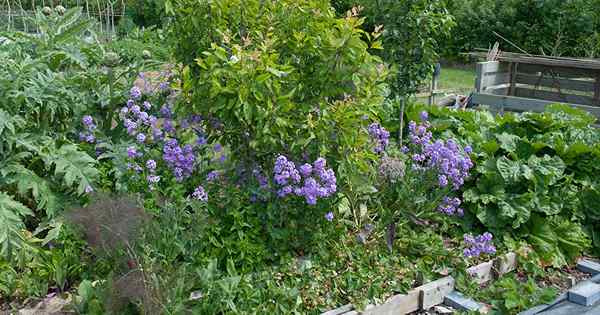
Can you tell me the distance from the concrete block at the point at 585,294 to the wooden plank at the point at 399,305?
1106 mm

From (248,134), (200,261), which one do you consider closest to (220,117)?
(248,134)

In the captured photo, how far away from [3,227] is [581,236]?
410cm

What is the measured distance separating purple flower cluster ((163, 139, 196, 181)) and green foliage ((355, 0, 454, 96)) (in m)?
2.22

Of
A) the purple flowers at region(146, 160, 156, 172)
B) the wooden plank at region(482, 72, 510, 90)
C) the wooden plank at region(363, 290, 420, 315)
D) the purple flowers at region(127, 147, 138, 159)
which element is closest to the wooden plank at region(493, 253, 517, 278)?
the wooden plank at region(363, 290, 420, 315)

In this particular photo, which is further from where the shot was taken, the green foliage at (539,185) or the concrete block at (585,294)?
the green foliage at (539,185)

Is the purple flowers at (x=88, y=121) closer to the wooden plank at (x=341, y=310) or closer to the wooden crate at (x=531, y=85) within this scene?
the wooden plank at (x=341, y=310)

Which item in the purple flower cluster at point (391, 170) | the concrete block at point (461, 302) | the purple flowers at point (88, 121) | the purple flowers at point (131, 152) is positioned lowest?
the concrete block at point (461, 302)

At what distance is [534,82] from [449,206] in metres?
6.27

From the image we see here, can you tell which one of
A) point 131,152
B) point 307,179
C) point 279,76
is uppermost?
point 279,76

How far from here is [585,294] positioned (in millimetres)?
4539

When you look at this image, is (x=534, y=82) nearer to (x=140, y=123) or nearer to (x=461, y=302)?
(x=461, y=302)

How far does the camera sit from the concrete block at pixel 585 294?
178 inches

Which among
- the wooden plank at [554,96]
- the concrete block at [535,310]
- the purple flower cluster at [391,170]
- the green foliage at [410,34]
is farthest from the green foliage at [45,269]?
the wooden plank at [554,96]

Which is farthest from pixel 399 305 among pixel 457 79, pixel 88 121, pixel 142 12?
pixel 142 12
